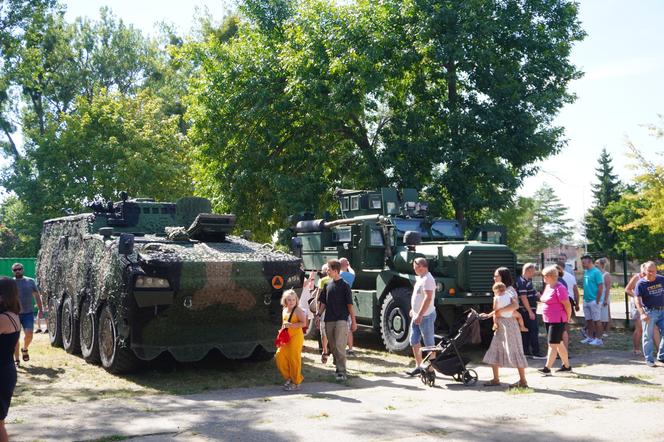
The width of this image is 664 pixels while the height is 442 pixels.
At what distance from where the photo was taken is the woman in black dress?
5730 millimetres

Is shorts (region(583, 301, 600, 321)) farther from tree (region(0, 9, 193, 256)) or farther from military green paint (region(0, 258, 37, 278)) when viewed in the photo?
tree (region(0, 9, 193, 256))

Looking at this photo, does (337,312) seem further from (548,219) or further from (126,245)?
(548,219)

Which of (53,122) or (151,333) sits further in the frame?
(53,122)

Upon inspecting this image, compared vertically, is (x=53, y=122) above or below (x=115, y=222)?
above

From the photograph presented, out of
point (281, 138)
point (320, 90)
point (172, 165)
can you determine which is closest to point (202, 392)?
point (320, 90)

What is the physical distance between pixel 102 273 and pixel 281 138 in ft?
40.6

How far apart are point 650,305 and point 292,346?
599cm

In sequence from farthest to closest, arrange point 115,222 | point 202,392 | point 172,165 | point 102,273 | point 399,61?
point 172,165, point 399,61, point 115,222, point 102,273, point 202,392

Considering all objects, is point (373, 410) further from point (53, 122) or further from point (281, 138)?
point (53, 122)

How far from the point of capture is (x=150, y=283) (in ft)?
32.9

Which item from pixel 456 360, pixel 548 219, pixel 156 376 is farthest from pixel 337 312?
pixel 548 219

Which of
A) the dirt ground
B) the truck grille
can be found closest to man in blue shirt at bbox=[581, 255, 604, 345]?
the truck grille

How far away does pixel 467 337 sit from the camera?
10.1 metres

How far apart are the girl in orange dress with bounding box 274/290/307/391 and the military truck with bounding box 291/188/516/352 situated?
3920 millimetres
